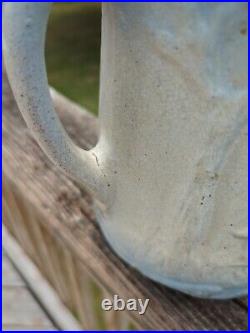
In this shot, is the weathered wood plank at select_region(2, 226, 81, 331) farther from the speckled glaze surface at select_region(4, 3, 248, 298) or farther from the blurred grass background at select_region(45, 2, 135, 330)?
the blurred grass background at select_region(45, 2, 135, 330)

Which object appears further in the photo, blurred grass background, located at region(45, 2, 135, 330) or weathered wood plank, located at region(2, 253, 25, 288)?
blurred grass background, located at region(45, 2, 135, 330)

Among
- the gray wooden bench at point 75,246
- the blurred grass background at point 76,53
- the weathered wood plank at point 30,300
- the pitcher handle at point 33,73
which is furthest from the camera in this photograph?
the blurred grass background at point 76,53

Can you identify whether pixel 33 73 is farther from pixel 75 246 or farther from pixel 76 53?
pixel 76 53

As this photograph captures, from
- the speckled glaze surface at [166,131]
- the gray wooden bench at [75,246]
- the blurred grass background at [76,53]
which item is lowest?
the blurred grass background at [76,53]

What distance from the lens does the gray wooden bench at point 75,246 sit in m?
0.39

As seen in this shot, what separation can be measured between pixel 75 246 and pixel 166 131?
0.22 metres

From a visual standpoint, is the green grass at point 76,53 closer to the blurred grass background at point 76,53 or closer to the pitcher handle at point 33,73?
the blurred grass background at point 76,53

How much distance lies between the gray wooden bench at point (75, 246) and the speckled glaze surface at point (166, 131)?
0.13 feet

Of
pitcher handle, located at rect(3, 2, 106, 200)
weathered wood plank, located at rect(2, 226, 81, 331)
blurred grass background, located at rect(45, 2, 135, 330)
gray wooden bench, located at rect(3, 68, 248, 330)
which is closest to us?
pitcher handle, located at rect(3, 2, 106, 200)

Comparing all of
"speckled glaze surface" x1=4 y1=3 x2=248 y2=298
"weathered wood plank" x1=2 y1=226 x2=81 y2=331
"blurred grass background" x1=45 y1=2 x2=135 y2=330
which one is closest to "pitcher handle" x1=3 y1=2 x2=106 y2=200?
"speckled glaze surface" x1=4 y1=3 x2=248 y2=298

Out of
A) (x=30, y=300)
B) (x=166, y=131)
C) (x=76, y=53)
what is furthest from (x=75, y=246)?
(x=76, y=53)

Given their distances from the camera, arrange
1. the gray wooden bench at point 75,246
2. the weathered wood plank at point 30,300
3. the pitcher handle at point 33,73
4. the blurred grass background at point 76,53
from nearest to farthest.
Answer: the pitcher handle at point 33,73, the gray wooden bench at point 75,246, the weathered wood plank at point 30,300, the blurred grass background at point 76,53

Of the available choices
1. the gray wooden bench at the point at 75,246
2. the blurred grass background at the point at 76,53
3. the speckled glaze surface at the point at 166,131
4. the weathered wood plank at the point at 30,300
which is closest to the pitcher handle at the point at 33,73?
the speckled glaze surface at the point at 166,131

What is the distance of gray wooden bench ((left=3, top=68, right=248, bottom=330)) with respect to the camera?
389 millimetres
